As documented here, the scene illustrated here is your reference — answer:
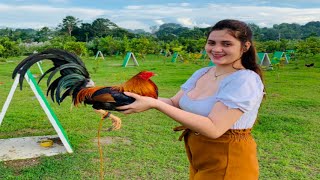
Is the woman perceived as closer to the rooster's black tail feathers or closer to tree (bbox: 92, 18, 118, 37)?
the rooster's black tail feathers

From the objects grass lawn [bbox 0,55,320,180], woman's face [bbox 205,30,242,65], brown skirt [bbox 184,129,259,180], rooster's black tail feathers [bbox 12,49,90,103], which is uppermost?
woman's face [bbox 205,30,242,65]

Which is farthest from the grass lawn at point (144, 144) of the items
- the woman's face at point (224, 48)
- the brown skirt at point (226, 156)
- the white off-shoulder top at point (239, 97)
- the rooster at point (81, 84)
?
the woman's face at point (224, 48)

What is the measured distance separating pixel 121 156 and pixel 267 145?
7.23 ft

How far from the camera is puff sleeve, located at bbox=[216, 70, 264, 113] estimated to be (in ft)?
5.74

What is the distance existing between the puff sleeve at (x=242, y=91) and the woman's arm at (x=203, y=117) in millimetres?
32

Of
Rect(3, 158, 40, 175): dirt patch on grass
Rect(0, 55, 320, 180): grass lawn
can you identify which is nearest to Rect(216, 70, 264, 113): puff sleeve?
Rect(0, 55, 320, 180): grass lawn

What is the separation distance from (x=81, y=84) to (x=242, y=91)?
1.61m

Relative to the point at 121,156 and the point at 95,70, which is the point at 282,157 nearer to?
the point at 121,156

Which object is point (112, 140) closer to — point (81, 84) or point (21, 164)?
point (21, 164)

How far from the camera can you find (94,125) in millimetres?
6707

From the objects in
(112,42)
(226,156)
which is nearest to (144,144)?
(226,156)

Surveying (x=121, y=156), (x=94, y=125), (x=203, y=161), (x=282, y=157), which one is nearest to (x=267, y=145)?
(x=282, y=157)

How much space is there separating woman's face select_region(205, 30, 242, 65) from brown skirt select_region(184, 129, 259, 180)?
37 centimetres

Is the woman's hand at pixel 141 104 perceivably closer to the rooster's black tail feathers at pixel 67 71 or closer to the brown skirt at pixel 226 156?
the brown skirt at pixel 226 156
